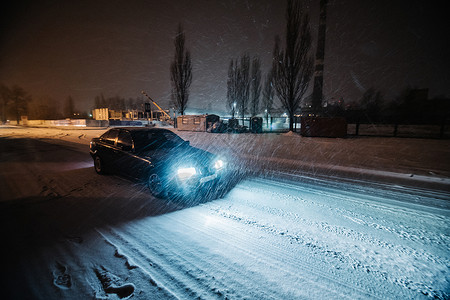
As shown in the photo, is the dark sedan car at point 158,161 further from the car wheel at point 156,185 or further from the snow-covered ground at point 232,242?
the snow-covered ground at point 232,242

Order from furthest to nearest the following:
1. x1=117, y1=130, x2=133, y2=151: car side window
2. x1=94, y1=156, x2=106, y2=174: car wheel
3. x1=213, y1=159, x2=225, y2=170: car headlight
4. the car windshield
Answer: x1=94, y1=156, x2=106, y2=174: car wheel
the car windshield
x1=117, y1=130, x2=133, y2=151: car side window
x1=213, y1=159, x2=225, y2=170: car headlight

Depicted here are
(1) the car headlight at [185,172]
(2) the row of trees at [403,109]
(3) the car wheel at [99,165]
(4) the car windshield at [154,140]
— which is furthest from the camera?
(2) the row of trees at [403,109]

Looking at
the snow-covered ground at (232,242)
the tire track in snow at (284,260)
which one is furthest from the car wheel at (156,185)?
the tire track in snow at (284,260)

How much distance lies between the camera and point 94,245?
2600mm

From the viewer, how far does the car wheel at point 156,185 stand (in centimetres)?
404

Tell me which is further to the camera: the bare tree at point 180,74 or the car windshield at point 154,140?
the bare tree at point 180,74

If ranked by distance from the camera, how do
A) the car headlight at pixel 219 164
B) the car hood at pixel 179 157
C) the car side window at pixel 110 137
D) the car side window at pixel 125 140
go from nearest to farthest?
the car hood at pixel 179 157
the car headlight at pixel 219 164
the car side window at pixel 125 140
the car side window at pixel 110 137

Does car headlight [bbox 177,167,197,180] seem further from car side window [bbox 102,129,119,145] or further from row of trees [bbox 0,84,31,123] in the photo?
row of trees [bbox 0,84,31,123]

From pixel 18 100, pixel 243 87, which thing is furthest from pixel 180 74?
pixel 18 100

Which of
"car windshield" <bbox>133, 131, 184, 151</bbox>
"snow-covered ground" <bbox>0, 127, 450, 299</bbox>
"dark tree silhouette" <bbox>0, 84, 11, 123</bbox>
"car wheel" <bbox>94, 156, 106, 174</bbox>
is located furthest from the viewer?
"dark tree silhouette" <bbox>0, 84, 11, 123</bbox>

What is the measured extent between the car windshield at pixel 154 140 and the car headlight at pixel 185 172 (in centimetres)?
122

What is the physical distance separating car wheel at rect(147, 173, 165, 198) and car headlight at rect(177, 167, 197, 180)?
42 cm

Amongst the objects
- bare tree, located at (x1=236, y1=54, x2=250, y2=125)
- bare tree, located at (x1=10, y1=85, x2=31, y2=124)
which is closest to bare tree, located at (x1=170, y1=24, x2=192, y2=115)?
bare tree, located at (x1=236, y1=54, x2=250, y2=125)

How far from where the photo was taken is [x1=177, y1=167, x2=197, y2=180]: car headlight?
13.1 feet
